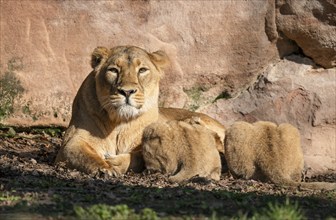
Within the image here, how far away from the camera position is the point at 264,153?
10.3 metres

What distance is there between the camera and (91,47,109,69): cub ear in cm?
1128

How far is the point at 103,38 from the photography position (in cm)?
1289

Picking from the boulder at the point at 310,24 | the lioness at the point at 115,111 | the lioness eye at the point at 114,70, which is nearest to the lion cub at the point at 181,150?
the lioness at the point at 115,111

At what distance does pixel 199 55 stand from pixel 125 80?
2.51 meters

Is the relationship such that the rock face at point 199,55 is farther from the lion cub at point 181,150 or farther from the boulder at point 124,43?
the lion cub at point 181,150

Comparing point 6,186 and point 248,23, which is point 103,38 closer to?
point 248,23

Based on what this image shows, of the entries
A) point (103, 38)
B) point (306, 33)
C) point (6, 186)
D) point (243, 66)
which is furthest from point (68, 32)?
point (6, 186)

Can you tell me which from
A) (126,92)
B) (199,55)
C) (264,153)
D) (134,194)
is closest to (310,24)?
(199,55)

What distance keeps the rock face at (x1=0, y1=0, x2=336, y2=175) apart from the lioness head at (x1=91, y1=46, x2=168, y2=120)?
5.09ft

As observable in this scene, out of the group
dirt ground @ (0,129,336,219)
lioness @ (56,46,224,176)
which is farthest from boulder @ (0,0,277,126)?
dirt ground @ (0,129,336,219)

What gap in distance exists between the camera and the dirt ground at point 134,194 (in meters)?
7.50

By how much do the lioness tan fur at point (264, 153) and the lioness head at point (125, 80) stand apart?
3.89 ft

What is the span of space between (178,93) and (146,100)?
82.4 inches

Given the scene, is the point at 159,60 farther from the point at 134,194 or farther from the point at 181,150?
the point at 134,194
